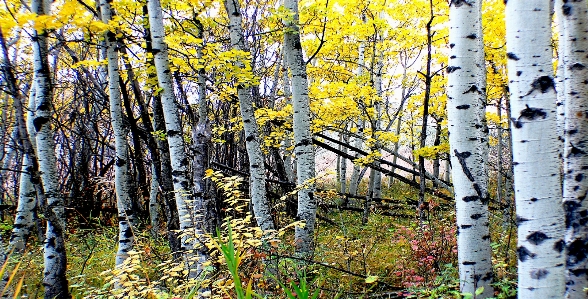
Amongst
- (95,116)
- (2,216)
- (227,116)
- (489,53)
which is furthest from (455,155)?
(2,216)

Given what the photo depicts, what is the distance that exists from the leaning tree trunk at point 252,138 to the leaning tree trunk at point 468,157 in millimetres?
2757

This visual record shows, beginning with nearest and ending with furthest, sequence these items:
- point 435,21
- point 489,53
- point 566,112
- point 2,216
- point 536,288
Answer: point 536,288 < point 566,112 < point 489,53 < point 435,21 < point 2,216

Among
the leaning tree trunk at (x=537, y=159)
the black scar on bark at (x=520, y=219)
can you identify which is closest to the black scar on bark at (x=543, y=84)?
the leaning tree trunk at (x=537, y=159)

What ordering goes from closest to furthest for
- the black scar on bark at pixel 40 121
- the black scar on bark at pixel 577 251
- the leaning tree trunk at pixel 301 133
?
1. the black scar on bark at pixel 577 251
2. the black scar on bark at pixel 40 121
3. the leaning tree trunk at pixel 301 133

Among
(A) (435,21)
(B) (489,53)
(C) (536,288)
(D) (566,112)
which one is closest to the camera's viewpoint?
(C) (536,288)

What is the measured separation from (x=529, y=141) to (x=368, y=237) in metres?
5.98

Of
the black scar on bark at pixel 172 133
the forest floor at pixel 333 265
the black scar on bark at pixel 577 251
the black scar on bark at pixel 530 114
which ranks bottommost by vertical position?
the forest floor at pixel 333 265

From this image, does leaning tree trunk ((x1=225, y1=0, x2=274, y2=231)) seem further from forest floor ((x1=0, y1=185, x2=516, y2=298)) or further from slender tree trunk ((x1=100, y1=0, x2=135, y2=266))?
slender tree trunk ((x1=100, y1=0, x2=135, y2=266))

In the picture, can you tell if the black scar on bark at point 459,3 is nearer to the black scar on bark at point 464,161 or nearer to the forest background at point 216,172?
the forest background at point 216,172

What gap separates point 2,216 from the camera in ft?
30.0

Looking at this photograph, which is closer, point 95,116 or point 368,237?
point 368,237

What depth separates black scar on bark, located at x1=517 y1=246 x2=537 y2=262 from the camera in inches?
74.7

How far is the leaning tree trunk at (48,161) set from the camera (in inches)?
138

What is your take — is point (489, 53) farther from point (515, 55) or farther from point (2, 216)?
point (2, 216)
